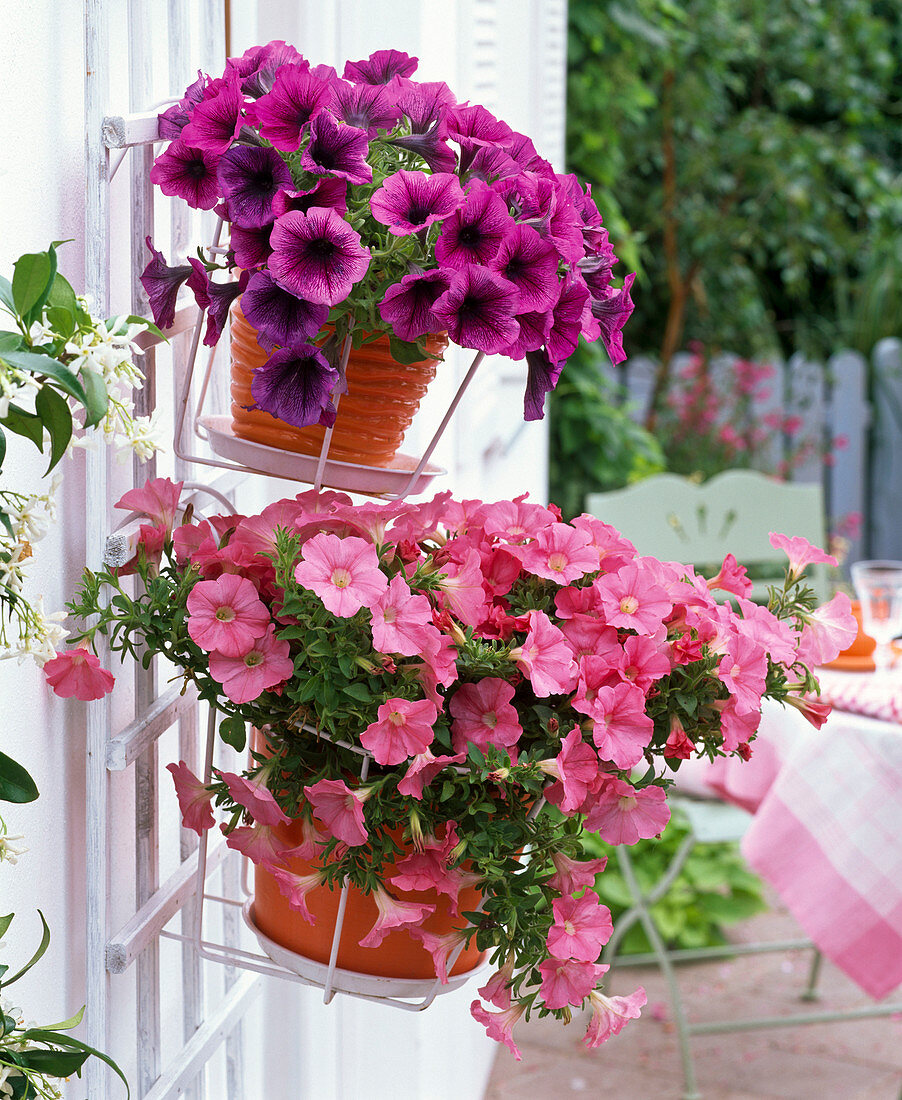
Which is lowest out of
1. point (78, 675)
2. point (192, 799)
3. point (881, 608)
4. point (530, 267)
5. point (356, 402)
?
point (881, 608)

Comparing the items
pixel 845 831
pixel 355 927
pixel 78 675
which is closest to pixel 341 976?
pixel 355 927

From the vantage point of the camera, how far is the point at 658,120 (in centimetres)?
504

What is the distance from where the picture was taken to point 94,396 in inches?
23.6

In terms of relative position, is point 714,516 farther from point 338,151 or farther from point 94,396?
point 94,396

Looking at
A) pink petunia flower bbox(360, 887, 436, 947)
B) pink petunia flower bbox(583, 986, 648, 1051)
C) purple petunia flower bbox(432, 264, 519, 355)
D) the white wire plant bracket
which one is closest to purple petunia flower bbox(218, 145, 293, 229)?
purple petunia flower bbox(432, 264, 519, 355)

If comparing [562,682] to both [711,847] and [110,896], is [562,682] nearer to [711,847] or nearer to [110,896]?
[110,896]

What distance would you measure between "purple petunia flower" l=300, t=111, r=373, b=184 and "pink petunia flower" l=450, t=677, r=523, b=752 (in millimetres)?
318

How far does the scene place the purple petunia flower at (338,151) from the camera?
724 millimetres

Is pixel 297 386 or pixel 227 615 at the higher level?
pixel 297 386

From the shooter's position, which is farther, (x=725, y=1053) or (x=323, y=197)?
(x=725, y=1053)

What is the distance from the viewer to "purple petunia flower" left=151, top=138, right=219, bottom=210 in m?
0.77

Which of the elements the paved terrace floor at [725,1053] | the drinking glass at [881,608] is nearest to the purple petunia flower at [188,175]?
the drinking glass at [881,608]

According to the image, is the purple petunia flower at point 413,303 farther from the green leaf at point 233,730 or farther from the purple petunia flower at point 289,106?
the green leaf at point 233,730

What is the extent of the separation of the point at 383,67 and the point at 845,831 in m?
1.56
